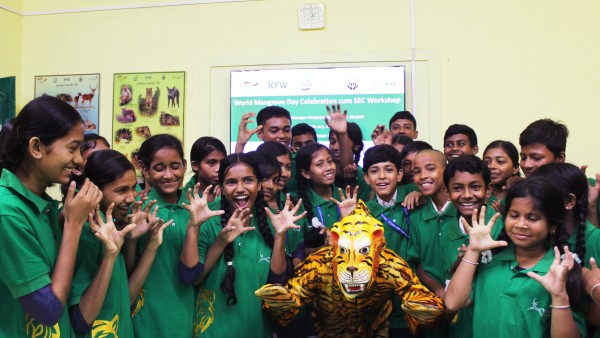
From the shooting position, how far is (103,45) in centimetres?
502

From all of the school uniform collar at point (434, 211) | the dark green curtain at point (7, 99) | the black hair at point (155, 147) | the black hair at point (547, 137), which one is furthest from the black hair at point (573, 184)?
the dark green curtain at point (7, 99)

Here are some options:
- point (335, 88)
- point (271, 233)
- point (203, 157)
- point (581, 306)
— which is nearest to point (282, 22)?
point (335, 88)

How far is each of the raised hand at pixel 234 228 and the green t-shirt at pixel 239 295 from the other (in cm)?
11

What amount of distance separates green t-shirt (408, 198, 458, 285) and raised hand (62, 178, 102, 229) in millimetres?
1407

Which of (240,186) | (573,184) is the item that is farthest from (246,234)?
(573,184)

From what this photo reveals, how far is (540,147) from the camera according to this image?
104 inches

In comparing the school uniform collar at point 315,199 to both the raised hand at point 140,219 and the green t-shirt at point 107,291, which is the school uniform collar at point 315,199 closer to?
the raised hand at point 140,219

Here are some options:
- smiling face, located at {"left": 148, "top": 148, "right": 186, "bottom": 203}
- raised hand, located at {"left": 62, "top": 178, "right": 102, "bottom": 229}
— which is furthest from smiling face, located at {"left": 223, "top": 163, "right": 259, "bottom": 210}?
raised hand, located at {"left": 62, "top": 178, "right": 102, "bottom": 229}

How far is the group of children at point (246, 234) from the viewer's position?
63.5 inches

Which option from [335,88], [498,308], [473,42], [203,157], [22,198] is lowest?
[498,308]

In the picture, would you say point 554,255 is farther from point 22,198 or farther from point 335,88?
point 335,88

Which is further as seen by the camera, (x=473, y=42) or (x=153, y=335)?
(x=473, y=42)

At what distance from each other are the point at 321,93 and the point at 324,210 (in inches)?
82.7

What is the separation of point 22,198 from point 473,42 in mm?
3831
